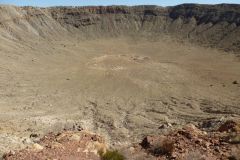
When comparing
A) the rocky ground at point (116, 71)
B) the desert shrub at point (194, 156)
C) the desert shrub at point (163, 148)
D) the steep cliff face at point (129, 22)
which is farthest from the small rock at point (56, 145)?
the steep cliff face at point (129, 22)

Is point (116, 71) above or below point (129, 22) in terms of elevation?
above

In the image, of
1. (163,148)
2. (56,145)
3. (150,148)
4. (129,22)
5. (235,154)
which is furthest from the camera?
(129,22)

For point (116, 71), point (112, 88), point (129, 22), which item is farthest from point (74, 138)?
point (129, 22)

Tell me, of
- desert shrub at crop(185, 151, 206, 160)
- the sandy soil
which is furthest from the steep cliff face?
desert shrub at crop(185, 151, 206, 160)

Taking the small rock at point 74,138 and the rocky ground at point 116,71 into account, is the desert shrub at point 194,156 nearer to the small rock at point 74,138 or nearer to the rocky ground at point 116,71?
the rocky ground at point 116,71

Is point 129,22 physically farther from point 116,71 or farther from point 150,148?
point 150,148

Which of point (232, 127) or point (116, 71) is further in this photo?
point (116, 71)

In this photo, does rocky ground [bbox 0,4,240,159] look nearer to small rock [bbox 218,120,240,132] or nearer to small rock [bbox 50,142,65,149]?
small rock [bbox 50,142,65,149]
